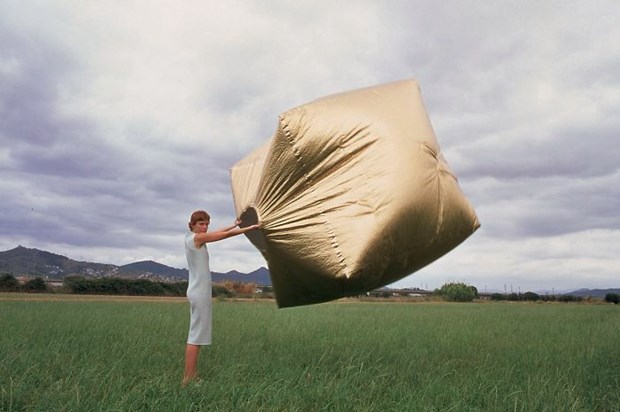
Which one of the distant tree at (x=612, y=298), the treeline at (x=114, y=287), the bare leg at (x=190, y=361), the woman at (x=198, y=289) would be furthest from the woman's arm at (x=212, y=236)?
the distant tree at (x=612, y=298)

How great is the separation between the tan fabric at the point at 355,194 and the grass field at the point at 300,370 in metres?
1.23

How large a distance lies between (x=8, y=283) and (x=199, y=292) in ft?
144

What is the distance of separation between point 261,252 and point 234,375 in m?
1.44

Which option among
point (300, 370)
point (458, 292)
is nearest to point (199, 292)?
point (300, 370)

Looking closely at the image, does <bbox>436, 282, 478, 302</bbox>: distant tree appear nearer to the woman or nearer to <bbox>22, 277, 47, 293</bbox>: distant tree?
<bbox>22, 277, 47, 293</bbox>: distant tree

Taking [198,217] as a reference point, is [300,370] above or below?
below

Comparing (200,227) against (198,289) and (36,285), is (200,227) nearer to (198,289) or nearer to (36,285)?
(198,289)

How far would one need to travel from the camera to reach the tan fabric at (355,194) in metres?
5.66

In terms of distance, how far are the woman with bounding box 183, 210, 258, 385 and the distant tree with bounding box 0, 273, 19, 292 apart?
42890 millimetres

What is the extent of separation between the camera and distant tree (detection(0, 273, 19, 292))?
1732 inches

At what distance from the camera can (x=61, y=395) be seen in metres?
5.47

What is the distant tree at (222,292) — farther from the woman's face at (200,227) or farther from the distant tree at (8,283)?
the woman's face at (200,227)

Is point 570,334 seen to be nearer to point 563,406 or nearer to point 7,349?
point 563,406

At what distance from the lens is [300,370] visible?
24.7 ft
